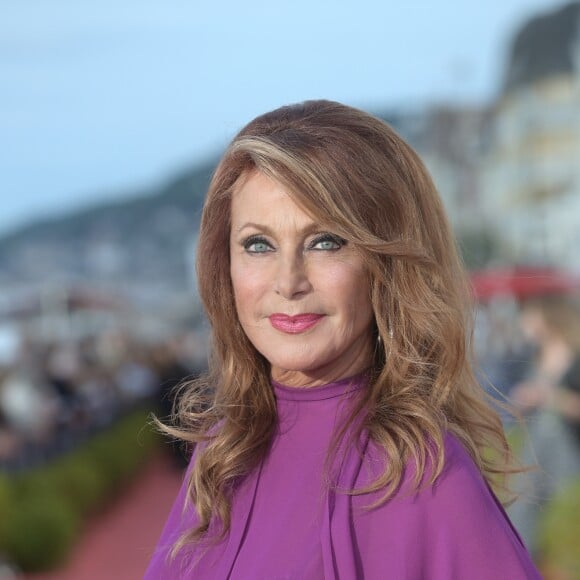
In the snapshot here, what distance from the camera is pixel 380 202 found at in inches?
74.7

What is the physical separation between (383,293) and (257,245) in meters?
0.23

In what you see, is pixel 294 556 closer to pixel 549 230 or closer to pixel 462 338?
pixel 462 338

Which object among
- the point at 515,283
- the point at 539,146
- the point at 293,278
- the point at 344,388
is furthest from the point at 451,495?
the point at 539,146

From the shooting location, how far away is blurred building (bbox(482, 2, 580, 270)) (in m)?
30.9

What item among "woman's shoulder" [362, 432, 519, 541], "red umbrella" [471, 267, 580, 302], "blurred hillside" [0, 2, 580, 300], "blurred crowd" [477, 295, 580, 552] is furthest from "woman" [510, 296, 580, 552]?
"blurred hillside" [0, 2, 580, 300]

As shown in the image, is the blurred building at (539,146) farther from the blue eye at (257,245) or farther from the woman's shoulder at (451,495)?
the woman's shoulder at (451,495)

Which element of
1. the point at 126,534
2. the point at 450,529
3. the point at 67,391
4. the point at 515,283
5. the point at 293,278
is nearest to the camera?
the point at 450,529

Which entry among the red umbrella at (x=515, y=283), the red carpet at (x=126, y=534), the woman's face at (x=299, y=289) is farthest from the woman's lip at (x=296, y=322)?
the red umbrella at (x=515, y=283)

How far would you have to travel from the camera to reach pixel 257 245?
1.97 m

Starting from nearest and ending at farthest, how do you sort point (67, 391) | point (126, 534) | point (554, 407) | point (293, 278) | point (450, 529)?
point (450, 529)
point (293, 278)
point (554, 407)
point (126, 534)
point (67, 391)

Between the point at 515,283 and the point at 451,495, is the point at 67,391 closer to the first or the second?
the point at 515,283

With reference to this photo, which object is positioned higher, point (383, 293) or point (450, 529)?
point (383, 293)

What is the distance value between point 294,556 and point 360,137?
2.22ft

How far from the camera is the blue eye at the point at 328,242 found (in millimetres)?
1884
